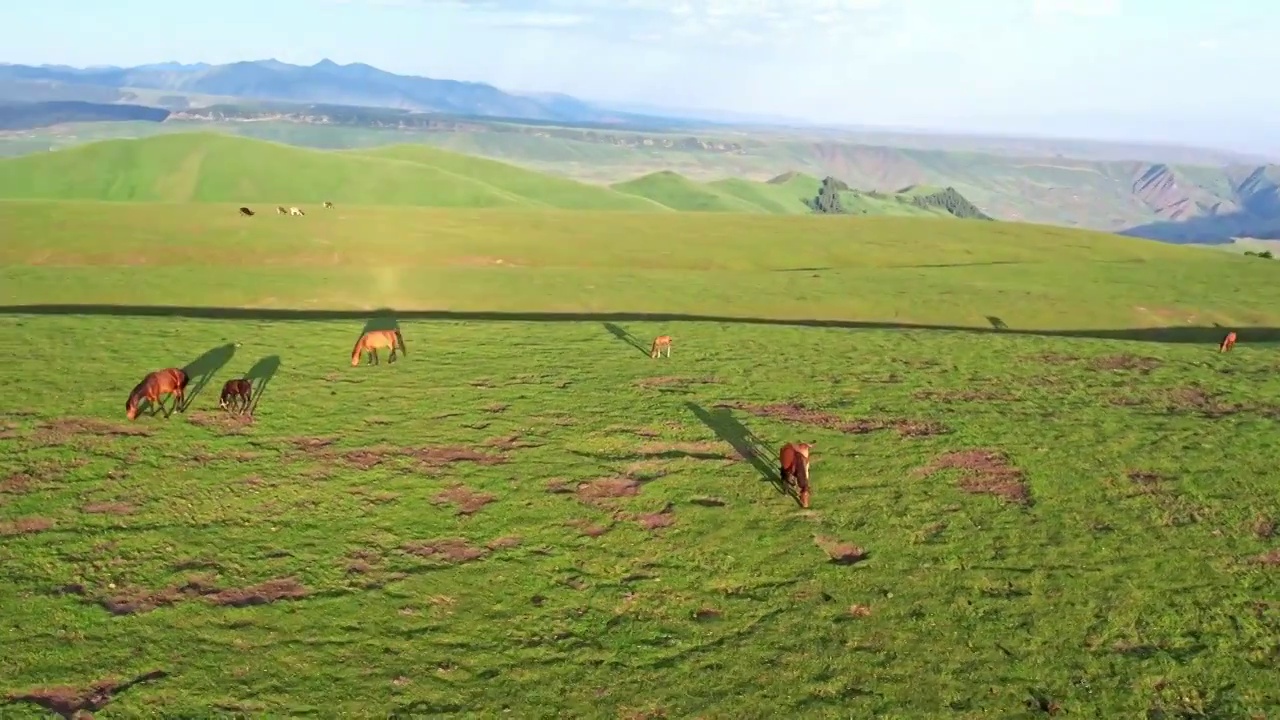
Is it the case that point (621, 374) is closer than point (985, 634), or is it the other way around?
point (985, 634)

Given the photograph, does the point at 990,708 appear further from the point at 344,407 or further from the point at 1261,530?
the point at 344,407

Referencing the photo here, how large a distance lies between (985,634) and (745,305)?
30.8 m

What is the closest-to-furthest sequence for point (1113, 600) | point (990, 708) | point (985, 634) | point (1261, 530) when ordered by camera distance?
point (990, 708)
point (985, 634)
point (1113, 600)
point (1261, 530)

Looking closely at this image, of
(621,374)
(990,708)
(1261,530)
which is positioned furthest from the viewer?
(621,374)

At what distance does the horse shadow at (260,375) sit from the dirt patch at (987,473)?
55.1 ft

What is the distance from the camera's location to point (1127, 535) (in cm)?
1411

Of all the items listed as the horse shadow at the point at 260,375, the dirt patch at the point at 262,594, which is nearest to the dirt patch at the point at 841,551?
the dirt patch at the point at 262,594

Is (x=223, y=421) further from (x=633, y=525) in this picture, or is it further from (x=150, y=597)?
(x=633, y=525)

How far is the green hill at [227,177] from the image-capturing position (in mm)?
103250

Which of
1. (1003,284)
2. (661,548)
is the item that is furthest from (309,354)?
(1003,284)

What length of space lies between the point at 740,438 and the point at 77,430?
50.4 feet

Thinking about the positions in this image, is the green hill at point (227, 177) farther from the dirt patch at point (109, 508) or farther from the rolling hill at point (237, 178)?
the dirt patch at point (109, 508)

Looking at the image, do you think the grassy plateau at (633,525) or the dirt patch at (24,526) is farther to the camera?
the dirt patch at (24,526)

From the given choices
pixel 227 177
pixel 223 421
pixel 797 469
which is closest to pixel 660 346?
pixel 797 469
